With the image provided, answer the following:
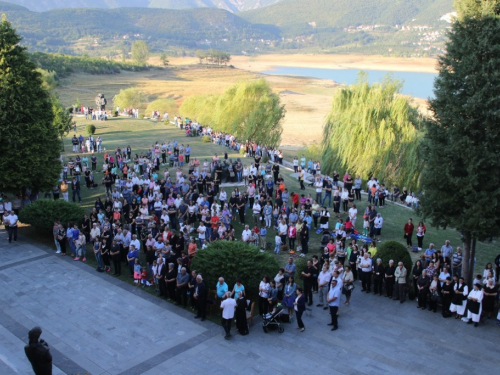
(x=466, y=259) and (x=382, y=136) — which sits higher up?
(x=382, y=136)

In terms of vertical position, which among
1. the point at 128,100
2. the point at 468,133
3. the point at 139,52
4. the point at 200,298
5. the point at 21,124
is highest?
the point at 139,52

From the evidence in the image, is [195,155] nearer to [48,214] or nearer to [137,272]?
[48,214]

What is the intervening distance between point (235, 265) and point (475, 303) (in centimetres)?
582

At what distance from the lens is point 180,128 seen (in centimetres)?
4603

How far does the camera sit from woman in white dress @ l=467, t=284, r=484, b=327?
12.1 m

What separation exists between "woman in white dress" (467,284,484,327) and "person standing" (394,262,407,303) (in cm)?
168

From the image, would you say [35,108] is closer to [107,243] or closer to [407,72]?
[107,243]

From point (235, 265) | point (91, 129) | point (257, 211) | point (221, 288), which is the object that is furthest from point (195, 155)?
point (221, 288)

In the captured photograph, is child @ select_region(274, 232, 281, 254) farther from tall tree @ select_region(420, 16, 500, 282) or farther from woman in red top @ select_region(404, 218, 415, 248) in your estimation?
tall tree @ select_region(420, 16, 500, 282)


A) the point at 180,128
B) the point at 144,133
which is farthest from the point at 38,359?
the point at 180,128

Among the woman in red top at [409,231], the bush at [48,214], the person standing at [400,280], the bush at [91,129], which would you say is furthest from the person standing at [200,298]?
the bush at [91,129]

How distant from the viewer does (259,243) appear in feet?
57.5

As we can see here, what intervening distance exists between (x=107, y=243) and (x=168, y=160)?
1558cm

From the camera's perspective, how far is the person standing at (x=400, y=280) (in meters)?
13.3
